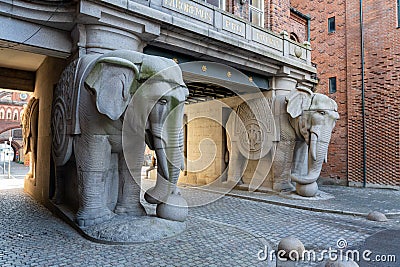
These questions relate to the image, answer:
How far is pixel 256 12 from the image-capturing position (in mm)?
12055

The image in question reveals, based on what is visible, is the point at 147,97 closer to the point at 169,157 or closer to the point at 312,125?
the point at 169,157

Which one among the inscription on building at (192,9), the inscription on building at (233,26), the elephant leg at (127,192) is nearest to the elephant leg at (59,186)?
the elephant leg at (127,192)

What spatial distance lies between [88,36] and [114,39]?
0.52 metres

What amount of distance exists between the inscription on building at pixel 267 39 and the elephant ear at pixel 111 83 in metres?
6.29

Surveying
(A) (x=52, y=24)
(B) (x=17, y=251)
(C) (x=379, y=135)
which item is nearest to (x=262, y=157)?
(C) (x=379, y=135)

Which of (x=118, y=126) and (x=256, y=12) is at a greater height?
(x=256, y=12)

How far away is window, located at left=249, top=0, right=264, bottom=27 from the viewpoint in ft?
38.9

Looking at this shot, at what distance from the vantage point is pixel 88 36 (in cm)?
669

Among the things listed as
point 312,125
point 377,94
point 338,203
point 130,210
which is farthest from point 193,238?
point 377,94

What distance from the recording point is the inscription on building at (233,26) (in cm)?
954

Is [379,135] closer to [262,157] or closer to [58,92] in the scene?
[262,157]

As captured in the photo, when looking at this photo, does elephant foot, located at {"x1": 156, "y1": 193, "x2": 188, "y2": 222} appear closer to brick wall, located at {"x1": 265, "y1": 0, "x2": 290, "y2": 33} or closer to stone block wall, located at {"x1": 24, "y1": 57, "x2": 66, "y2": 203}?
stone block wall, located at {"x1": 24, "y1": 57, "x2": 66, "y2": 203}

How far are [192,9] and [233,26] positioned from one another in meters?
1.57

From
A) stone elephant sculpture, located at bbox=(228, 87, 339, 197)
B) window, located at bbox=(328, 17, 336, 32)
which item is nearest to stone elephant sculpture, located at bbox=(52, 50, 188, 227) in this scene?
stone elephant sculpture, located at bbox=(228, 87, 339, 197)
